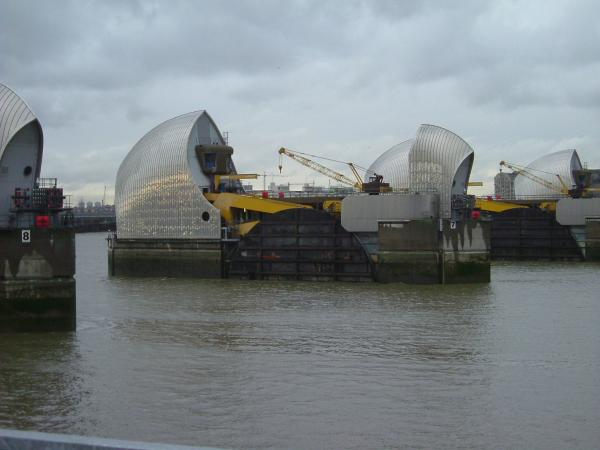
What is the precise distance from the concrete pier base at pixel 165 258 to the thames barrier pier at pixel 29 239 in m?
19.4

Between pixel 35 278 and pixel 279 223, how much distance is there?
793 inches

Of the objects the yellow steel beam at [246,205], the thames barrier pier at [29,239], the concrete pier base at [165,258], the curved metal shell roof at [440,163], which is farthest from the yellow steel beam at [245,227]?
the thames barrier pier at [29,239]

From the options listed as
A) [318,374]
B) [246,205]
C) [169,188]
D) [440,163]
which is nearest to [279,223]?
[246,205]

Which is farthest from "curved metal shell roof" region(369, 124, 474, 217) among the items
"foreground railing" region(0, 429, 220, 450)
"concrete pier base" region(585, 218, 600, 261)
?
"foreground railing" region(0, 429, 220, 450)

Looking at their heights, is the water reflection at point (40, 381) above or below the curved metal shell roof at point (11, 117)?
below

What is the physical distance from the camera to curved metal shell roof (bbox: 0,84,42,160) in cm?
2244

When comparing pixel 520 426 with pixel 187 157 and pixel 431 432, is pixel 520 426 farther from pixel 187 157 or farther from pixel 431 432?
pixel 187 157

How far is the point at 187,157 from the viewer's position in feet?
145

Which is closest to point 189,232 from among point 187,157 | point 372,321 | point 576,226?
point 187,157

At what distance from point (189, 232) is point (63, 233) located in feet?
71.6

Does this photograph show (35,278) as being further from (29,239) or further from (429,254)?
(429,254)

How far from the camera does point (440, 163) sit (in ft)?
134

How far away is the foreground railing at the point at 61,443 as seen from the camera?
285 inches

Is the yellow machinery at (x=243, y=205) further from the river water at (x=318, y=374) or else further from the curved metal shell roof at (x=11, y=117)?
the curved metal shell roof at (x=11, y=117)
